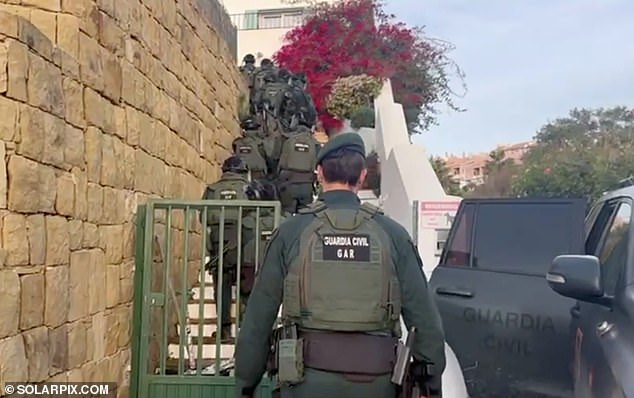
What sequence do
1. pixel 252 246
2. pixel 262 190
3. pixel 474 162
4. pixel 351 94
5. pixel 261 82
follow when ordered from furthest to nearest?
pixel 474 162 → pixel 351 94 → pixel 261 82 → pixel 262 190 → pixel 252 246

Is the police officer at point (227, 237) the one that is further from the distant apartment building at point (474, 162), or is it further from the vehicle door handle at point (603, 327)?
the distant apartment building at point (474, 162)

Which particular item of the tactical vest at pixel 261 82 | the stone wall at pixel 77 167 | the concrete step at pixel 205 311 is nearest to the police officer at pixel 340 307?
the stone wall at pixel 77 167

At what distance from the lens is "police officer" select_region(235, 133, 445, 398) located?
8.64 ft

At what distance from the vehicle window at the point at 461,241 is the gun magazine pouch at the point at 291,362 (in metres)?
2.56

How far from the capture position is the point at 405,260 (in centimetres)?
277

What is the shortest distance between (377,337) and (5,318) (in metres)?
1.57

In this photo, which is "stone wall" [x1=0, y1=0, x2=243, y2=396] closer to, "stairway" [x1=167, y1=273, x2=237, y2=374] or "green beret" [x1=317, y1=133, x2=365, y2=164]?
"stairway" [x1=167, y1=273, x2=237, y2=374]

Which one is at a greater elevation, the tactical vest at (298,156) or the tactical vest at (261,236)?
the tactical vest at (298,156)

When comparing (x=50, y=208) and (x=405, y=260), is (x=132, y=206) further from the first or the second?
(x=405, y=260)

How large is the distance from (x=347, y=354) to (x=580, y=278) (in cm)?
114

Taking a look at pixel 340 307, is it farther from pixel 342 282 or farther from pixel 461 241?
pixel 461 241

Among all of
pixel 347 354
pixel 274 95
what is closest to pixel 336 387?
pixel 347 354

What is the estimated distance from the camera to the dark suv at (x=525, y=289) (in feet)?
12.0

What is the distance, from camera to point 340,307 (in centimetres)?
265
